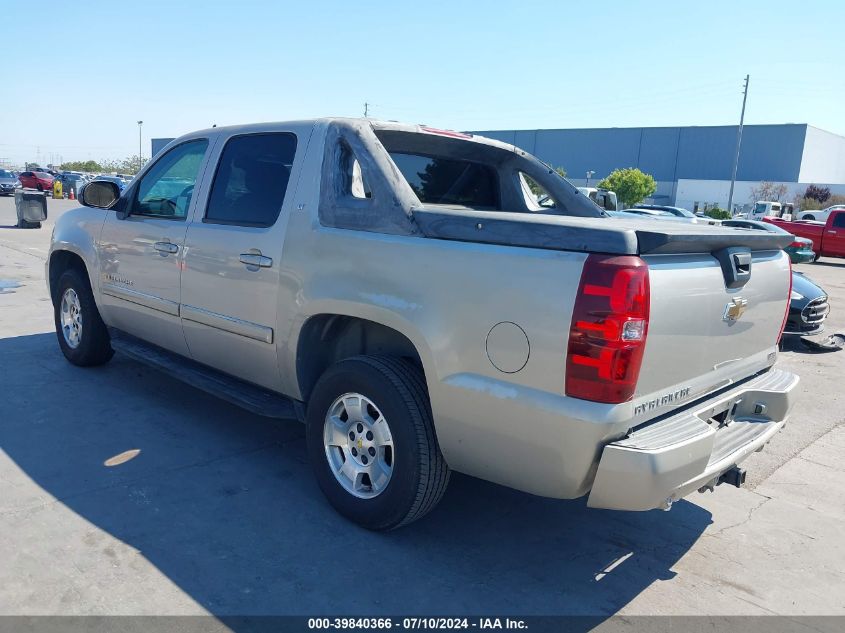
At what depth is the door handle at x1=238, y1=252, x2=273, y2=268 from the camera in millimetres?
3779

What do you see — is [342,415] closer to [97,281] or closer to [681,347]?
[681,347]

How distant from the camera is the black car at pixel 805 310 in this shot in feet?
26.9

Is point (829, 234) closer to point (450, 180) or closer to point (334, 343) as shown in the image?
point (450, 180)

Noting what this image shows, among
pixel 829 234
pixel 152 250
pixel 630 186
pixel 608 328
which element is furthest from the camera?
pixel 630 186

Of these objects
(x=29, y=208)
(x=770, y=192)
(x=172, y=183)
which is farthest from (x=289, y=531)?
(x=770, y=192)

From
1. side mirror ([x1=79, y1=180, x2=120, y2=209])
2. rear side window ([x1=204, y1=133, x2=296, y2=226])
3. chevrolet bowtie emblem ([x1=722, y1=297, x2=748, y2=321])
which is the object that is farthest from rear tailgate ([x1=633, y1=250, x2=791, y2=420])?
side mirror ([x1=79, y1=180, x2=120, y2=209])

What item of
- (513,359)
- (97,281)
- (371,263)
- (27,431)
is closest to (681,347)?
(513,359)

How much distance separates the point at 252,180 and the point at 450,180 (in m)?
1.28

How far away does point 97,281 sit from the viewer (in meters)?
5.33

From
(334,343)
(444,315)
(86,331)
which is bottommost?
(86,331)

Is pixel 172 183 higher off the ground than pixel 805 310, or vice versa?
pixel 172 183

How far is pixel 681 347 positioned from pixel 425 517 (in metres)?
1.65

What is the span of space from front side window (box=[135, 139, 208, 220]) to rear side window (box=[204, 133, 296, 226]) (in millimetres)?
301

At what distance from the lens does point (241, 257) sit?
3.92 metres
